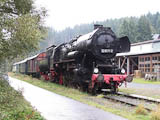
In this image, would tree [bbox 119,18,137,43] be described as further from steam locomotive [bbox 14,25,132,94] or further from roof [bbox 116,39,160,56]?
steam locomotive [bbox 14,25,132,94]

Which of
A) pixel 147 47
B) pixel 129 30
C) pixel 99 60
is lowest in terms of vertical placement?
pixel 99 60

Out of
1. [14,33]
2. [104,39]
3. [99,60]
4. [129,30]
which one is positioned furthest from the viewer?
[129,30]

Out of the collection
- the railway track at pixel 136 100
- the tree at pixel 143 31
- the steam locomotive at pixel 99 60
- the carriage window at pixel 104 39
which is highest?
the tree at pixel 143 31

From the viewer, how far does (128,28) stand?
82.9 metres

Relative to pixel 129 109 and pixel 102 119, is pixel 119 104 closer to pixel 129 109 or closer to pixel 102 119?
pixel 129 109

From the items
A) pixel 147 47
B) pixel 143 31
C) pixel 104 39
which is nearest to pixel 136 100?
pixel 104 39

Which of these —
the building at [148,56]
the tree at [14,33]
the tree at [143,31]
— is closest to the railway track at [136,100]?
the tree at [14,33]

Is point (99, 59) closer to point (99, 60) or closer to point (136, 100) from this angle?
point (99, 60)

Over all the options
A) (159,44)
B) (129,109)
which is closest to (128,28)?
(159,44)

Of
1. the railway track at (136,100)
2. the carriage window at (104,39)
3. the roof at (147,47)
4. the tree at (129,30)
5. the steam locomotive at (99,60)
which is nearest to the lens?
the railway track at (136,100)

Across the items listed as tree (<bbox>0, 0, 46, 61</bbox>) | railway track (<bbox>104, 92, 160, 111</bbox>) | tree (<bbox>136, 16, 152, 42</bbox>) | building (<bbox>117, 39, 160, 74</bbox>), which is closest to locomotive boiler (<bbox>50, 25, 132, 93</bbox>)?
railway track (<bbox>104, 92, 160, 111</bbox>)

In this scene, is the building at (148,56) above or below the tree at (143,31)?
below

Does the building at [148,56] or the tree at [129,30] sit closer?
the building at [148,56]

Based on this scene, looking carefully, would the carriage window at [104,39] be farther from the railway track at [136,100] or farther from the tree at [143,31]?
the tree at [143,31]
